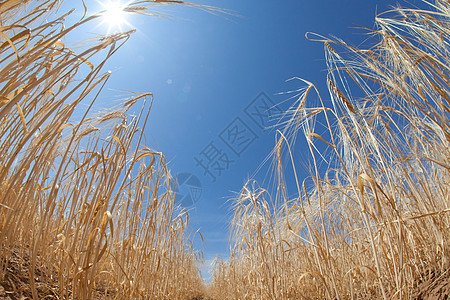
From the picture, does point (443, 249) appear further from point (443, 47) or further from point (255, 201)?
point (255, 201)

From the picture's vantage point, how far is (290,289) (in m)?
2.43

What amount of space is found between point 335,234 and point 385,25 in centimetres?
196

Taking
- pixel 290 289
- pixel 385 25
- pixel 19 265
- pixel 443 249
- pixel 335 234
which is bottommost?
pixel 290 289

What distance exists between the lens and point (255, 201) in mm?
2400

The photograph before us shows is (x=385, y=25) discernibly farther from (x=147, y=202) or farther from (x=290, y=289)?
(x=290, y=289)

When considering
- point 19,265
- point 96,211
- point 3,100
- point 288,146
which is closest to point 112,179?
point 96,211

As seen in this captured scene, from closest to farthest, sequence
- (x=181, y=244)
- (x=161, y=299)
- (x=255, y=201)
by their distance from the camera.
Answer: (x=161, y=299), (x=255, y=201), (x=181, y=244)

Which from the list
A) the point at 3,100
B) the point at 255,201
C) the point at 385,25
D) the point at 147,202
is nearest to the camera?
the point at 3,100

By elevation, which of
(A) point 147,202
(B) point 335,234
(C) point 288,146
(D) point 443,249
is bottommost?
(D) point 443,249

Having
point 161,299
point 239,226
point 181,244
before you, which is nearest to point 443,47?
point 239,226

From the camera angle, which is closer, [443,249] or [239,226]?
[443,249]

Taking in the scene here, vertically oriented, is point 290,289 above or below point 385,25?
below

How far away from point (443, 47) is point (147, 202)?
224cm

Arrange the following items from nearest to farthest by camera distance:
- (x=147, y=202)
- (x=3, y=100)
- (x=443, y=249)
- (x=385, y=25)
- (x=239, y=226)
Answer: (x=3, y=100) → (x=443, y=249) → (x=385, y=25) → (x=147, y=202) → (x=239, y=226)
